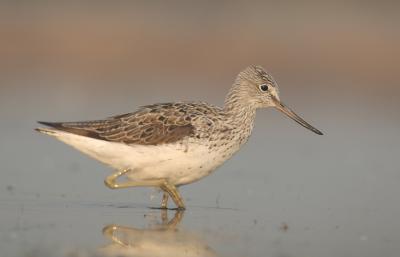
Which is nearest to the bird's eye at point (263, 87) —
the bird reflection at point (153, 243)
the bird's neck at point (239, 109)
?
the bird's neck at point (239, 109)

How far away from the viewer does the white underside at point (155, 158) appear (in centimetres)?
1143

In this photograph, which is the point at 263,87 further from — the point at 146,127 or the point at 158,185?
the point at 158,185

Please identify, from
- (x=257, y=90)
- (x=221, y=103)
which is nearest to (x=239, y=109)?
(x=257, y=90)

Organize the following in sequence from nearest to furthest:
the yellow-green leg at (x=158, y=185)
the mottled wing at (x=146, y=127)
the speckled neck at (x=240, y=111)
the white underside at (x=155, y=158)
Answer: the white underside at (x=155, y=158) < the mottled wing at (x=146, y=127) < the yellow-green leg at (x=158, y=185) < the speckled neck at (x=240, y=111)

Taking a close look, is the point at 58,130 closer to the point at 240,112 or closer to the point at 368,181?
the point at 240,112

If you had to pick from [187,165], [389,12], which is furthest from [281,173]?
[389,12]

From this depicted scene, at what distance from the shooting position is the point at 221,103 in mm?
20844

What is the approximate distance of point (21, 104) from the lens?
64.7 feet

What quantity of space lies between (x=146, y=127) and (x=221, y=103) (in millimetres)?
9120

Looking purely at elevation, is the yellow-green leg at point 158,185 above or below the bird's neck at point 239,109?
below

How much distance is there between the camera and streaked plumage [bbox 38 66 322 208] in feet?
37.6

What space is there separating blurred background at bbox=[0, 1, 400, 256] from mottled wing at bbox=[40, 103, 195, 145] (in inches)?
33.8

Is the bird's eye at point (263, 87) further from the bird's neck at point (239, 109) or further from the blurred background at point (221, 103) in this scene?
the blurred background at point (221, 103)

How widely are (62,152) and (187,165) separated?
483 centimetres
